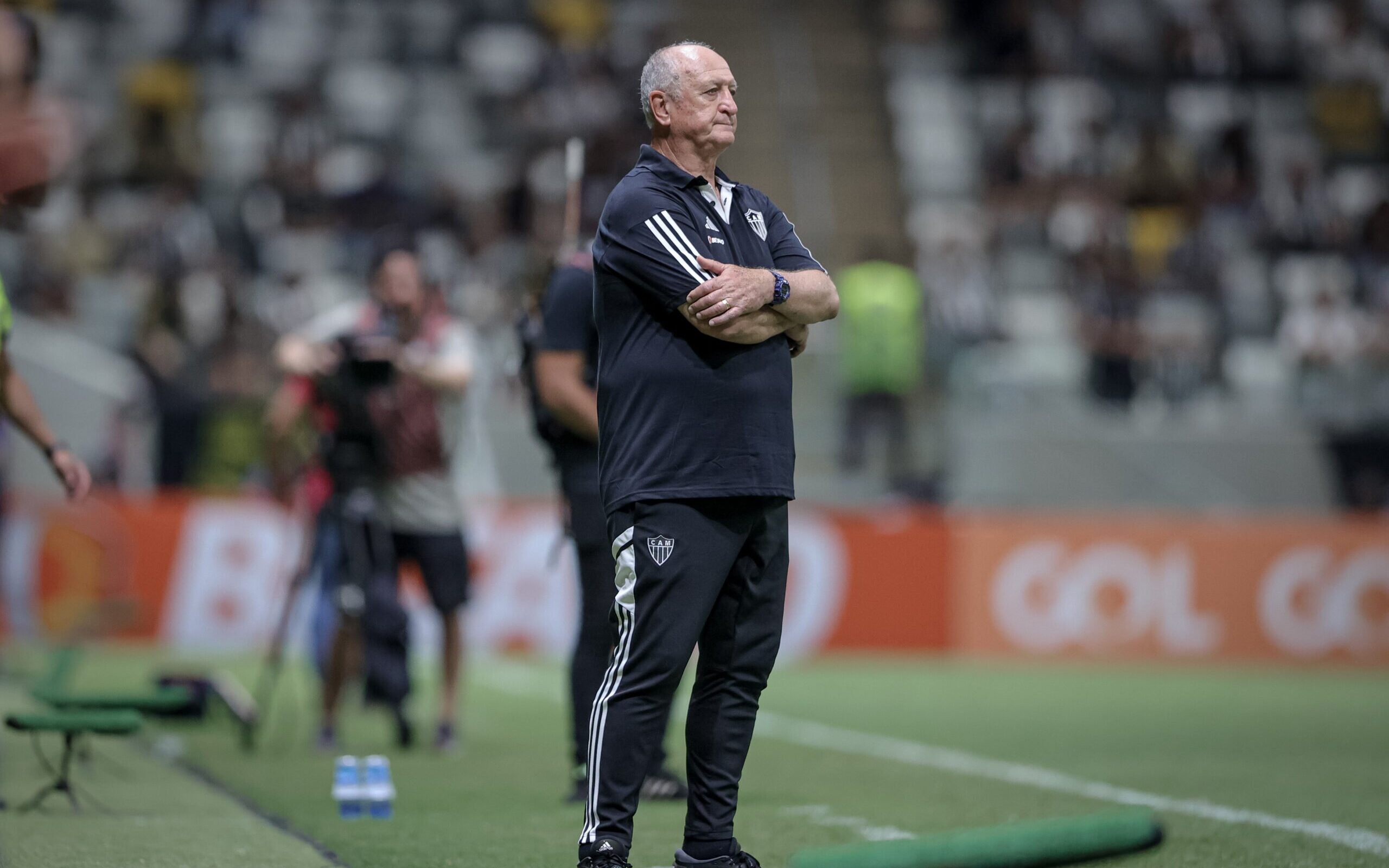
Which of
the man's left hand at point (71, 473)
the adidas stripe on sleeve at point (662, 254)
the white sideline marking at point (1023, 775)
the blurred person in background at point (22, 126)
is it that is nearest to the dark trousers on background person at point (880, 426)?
the white sideline marking at point (1023, 775)

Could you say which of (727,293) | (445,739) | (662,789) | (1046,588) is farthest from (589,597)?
(1046,588)

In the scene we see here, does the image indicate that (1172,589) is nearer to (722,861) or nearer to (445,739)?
(445,739)

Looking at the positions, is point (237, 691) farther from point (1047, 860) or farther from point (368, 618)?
point (1047, 860)

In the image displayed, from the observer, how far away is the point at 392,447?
961cm

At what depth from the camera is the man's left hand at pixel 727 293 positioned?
17.1 ft

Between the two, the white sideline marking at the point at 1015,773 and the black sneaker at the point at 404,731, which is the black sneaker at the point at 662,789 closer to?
the white sideline marking at the point at 1015,773

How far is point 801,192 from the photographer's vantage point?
73.6 ft

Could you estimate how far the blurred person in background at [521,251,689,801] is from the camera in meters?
7.48

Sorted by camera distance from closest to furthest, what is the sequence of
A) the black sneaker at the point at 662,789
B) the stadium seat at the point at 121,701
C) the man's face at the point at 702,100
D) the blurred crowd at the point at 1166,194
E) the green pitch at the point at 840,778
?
1. the man's face at the point at 702,100
2. the green pitch at the point at 840,778
3. the black sneaker at the point at 662,789
4. the stadium seat at the point at 121,701
5. the blurred crowd at the point at 1166,194

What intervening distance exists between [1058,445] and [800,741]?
307 inches

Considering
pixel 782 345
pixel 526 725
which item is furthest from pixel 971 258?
pixel 782 345

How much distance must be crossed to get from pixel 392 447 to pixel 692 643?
179 inches

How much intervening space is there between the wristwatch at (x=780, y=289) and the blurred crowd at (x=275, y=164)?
Result: 10600 mm

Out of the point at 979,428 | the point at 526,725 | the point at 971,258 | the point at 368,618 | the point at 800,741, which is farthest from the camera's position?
the point at 971,258
